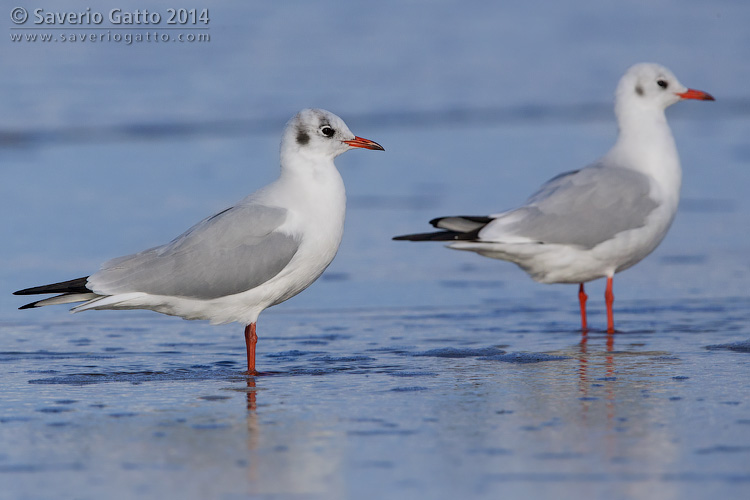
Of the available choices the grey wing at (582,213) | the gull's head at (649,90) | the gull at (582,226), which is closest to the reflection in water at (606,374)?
the gull at (582,226)

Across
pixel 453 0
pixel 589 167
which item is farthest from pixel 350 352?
pixel 453 0

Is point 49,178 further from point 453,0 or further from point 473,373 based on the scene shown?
point 453,0

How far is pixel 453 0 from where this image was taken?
872 inches

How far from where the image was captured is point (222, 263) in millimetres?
5793

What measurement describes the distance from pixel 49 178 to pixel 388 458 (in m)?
7.90

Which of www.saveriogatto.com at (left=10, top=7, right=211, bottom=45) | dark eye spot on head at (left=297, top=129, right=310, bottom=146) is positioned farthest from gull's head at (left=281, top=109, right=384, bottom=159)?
www.saveriogatto.com at (left=10, top=7, right=211, bottom=45)

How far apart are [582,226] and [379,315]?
1305mm

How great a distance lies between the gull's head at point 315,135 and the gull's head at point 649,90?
2.38 metres

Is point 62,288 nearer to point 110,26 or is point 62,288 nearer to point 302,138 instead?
point 302,138

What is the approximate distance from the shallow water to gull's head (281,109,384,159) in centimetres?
101

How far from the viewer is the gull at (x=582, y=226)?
695 cm

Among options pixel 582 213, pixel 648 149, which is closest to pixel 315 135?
pixel 582 213

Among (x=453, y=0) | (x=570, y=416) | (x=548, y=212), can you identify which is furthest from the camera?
(x=453, y=0)

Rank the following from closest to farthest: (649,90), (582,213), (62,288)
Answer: (62,288) < (582,213) < (649,90)
